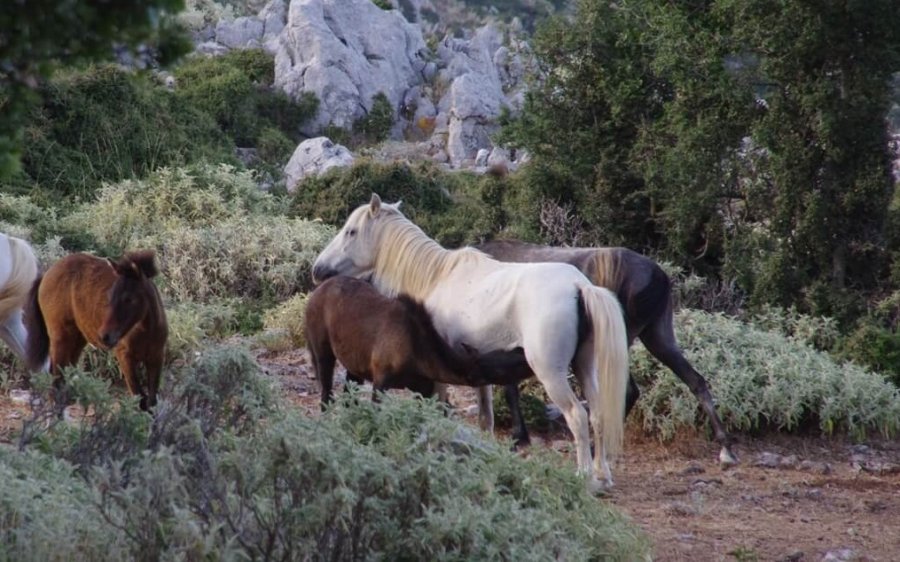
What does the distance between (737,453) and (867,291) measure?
2839 millimetres

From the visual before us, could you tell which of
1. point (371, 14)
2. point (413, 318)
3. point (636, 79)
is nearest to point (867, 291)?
point (636, 79)

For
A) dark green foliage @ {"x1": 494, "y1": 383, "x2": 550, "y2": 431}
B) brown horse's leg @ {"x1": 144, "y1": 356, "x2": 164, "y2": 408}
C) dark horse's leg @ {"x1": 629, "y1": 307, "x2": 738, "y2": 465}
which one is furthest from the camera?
dark green foliage @ {"x1": 494, "y1": 383, "x2": 550, "y2": 431}

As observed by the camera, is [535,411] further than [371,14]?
No

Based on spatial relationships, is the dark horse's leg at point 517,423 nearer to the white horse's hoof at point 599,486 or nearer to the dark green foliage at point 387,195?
the white horse's hoof at point 599,486

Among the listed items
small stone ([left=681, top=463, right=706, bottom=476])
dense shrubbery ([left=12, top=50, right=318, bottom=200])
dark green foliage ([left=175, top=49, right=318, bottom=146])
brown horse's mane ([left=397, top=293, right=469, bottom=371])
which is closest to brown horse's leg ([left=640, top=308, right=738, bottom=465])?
small stone ([left=681, top=463, right=706, bottom=476])

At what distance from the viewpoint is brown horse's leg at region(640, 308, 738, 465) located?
27.4 ft

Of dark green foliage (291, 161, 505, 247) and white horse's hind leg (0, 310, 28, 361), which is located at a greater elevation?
white horse's hind leg (0, 310, 28, 361)

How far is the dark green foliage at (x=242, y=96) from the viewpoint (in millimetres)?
26391

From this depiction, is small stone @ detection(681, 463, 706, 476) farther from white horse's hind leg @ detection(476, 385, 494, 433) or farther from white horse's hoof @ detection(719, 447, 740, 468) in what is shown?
white horse's hind leg @ detection(476, 385, 494, 433)

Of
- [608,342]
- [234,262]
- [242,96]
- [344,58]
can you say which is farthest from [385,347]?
[344,58]

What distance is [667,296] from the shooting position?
325 inches

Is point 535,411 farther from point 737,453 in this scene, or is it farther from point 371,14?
point 371,14

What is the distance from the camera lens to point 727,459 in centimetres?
823

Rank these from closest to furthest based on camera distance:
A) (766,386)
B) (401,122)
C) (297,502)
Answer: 1. (297,502)
2. (766,386)
3. (401,122)
